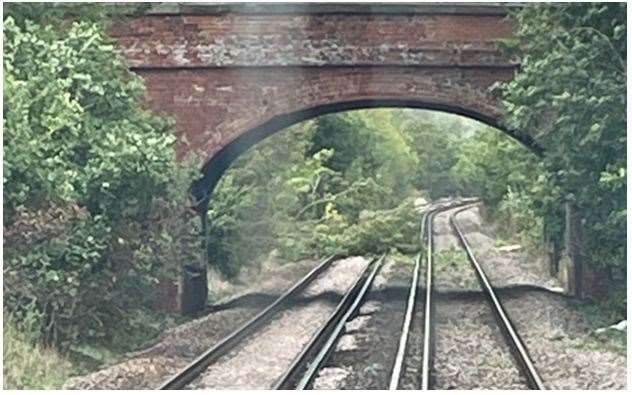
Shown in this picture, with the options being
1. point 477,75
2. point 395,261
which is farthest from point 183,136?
point 395,261

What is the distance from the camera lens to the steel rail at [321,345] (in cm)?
750

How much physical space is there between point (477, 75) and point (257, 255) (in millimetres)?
3899

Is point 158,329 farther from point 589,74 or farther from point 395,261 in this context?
point 395,261

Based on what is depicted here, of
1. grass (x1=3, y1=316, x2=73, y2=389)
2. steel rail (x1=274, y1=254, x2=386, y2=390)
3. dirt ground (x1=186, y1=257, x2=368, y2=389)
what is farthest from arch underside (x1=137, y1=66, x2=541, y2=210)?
grass (x1=3, y1=316, x2=73, y2=389)

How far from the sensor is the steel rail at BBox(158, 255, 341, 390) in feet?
24.5

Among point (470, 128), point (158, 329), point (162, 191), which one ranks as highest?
point (470, 128)

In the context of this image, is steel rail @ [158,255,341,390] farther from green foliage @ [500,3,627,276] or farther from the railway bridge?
green foliage @ [500,3,627,276]

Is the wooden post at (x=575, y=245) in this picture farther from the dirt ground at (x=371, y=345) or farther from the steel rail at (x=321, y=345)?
the steel rail at (x=321, y=345)

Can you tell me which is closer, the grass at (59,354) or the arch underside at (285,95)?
the grass at (59,354)

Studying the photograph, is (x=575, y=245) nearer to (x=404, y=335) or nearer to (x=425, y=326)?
(x=425, y=326)

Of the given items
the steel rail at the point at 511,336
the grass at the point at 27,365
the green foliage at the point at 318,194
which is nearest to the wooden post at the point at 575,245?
the steel rail at the point at 511,336

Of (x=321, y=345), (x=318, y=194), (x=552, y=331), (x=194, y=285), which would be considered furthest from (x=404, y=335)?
(x=318, y=194)

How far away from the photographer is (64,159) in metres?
8.15

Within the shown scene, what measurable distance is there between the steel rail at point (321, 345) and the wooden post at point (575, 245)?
2145 mm
